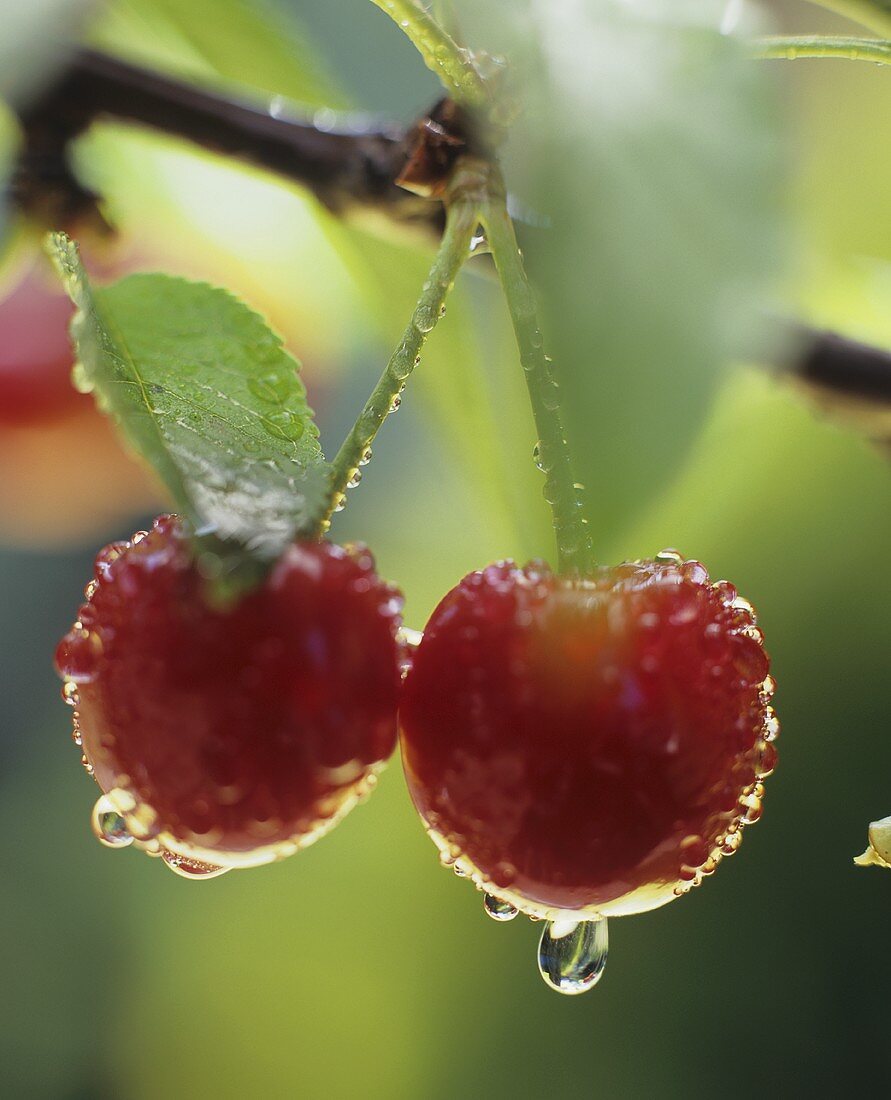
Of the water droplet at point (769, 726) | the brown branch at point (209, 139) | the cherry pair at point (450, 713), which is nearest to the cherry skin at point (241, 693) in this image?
the cherry pair at point (450, 713)

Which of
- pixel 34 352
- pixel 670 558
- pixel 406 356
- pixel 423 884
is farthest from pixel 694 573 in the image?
pixel 423 884

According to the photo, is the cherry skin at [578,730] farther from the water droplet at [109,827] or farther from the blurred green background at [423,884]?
the blurred green background at [423,884]

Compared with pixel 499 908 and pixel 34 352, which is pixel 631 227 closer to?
pixel 499 908

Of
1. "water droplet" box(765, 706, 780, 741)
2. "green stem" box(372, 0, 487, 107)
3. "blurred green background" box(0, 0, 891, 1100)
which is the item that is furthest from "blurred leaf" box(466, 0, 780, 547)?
"blurred green background" box(0, 0, 891, 1100)

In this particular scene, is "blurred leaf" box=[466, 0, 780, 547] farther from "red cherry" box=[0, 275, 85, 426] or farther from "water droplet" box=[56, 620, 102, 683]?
"red cherry" box=[0, 275, 85, 426]

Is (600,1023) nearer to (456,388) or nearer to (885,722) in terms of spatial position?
(885,722)

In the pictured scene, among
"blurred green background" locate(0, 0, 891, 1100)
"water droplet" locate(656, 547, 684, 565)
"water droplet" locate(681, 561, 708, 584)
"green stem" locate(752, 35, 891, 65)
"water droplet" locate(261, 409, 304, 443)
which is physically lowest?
"blurred green background" locate(0, 0, 891, 1100)
